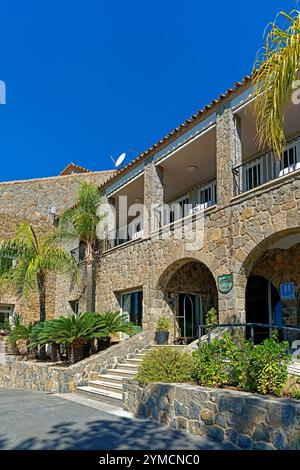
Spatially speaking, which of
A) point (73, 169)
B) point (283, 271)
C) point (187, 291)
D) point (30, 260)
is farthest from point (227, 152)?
point (73, 169)

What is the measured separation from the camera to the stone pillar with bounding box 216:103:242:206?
11953 mm

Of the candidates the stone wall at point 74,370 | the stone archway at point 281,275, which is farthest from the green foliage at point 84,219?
the stone archway at point 281,275

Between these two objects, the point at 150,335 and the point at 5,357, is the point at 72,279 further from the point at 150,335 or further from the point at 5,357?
the point at 150,335

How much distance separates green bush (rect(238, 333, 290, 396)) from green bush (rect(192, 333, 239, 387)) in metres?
0.47

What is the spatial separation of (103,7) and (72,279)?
1186 cm

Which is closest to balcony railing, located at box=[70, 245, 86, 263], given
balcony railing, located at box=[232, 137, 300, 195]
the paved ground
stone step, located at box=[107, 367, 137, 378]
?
stone step, located at box=[107, 367, 137, 378]

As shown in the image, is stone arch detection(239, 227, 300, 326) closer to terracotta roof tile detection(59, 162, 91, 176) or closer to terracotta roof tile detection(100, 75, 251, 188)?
terracotta roof tile detection(100, 75, 251, 188)

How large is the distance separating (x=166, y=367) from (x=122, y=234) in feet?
37.8

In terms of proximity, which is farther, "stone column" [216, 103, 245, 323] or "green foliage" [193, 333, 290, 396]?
"stone column" [216, 103, 245, 323]

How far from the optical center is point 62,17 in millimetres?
Result: 14125

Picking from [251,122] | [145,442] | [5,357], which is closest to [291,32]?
[145,442]

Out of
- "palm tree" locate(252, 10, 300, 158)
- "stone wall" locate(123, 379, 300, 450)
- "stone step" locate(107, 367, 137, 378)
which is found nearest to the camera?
"palm tree" locate(252, 10, 300, 158)

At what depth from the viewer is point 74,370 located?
1232cm

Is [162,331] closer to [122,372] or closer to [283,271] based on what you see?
[122,372]
